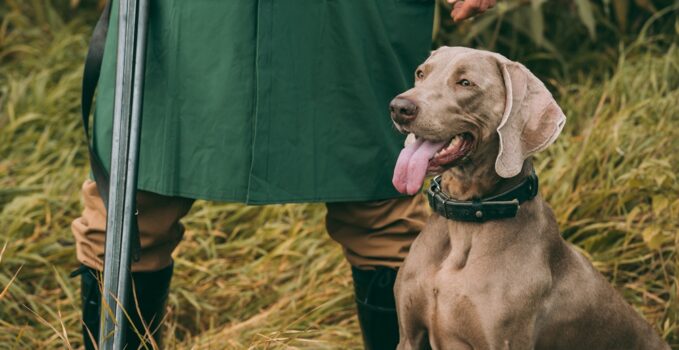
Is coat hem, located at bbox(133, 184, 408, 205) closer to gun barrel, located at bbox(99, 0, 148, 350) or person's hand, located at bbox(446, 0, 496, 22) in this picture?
gun barrel, located at bbox(99, 0, 148, 350)

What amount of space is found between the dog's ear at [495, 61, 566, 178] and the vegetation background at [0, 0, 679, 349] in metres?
0.91

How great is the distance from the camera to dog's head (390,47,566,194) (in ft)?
6.97

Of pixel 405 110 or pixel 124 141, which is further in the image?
pixel 124 141

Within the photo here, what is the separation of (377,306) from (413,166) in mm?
700

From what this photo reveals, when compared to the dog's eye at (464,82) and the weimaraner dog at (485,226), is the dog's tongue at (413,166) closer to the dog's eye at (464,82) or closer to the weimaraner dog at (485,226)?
the weimaraner dog at (485,226)

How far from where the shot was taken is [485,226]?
2264 millimetres

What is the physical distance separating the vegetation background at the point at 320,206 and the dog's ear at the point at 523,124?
91cm

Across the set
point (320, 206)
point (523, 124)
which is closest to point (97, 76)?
point (523, 124)

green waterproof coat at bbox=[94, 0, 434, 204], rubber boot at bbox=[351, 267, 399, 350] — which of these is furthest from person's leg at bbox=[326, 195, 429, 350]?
green waterproof coat at bbox=[94, 0, 434, 204]

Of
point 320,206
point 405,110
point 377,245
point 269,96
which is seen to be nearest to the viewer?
point 405,110

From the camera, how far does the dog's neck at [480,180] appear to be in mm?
2260

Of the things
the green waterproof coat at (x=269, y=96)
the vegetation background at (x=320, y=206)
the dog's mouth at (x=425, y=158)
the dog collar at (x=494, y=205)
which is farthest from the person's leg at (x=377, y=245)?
the dog's mouth at (x=425, y=158)

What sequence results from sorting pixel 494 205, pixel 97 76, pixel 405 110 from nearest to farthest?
pixel 405 110 → pixel 494 205 → pixel 97 76

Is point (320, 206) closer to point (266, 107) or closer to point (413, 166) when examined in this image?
point (266, 107)
